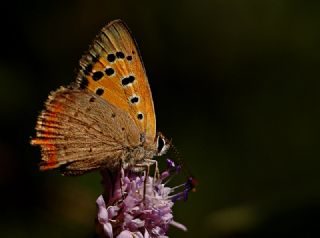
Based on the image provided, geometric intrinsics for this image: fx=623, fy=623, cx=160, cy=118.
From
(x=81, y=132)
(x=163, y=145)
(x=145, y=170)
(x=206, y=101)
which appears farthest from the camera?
(x=206, y=101)

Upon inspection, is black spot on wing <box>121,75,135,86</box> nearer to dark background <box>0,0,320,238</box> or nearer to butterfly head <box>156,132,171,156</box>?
butterfly head <box>156,132,171,156</box>

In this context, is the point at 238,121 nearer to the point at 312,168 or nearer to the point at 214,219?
the point at 312,168

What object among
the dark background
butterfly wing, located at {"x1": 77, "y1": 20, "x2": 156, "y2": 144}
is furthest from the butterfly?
the dark background

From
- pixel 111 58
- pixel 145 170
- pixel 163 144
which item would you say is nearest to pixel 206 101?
pixel 163 144

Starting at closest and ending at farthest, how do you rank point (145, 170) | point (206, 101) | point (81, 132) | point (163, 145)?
point (81, 132)
point (145, 170)
point (163, 145)
point (206, 101)

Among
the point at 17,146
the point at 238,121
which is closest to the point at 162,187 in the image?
the point at 17,146

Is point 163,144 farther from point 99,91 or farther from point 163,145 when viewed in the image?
point 99,91

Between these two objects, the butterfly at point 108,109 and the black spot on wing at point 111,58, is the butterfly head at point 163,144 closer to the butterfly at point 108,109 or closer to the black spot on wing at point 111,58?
the butterfly at point 108,109
